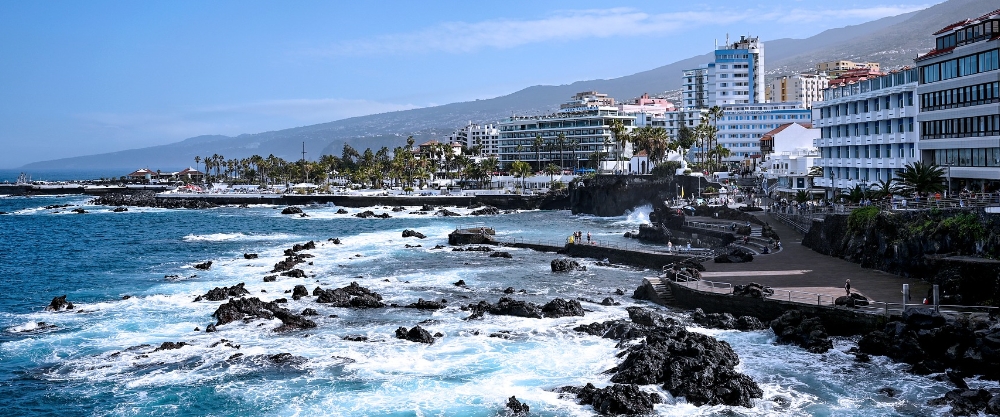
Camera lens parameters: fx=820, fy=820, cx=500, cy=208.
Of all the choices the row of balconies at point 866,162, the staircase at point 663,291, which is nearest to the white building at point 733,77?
the row of balconies at point 866,162

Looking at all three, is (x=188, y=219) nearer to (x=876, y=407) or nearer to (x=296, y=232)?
(x=296, y=232)

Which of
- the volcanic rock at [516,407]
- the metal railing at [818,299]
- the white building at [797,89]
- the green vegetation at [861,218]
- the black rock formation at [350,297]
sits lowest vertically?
the volcanic rock at [516,407]

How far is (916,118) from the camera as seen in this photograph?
50.7 m

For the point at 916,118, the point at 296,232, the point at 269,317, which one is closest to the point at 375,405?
the point at 269,317

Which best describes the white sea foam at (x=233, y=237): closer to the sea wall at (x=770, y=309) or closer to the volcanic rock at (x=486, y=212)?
the volcanic rock at (x=486, y=212)

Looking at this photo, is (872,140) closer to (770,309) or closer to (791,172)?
(791,172)

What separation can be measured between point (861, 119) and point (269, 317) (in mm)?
42990

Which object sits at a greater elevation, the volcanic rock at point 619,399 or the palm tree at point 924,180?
the palm tree at point 924,180

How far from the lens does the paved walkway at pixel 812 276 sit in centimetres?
3350

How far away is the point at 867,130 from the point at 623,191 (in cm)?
4651

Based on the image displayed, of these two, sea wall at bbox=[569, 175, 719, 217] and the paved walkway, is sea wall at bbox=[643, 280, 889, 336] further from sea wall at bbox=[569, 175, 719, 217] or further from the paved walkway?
sea wall at bbox=[569, 175, 719, 217]

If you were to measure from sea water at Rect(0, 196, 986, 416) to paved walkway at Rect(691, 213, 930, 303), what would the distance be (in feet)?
14.0

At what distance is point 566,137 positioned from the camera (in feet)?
566

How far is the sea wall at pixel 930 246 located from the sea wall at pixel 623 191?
51.0 m
